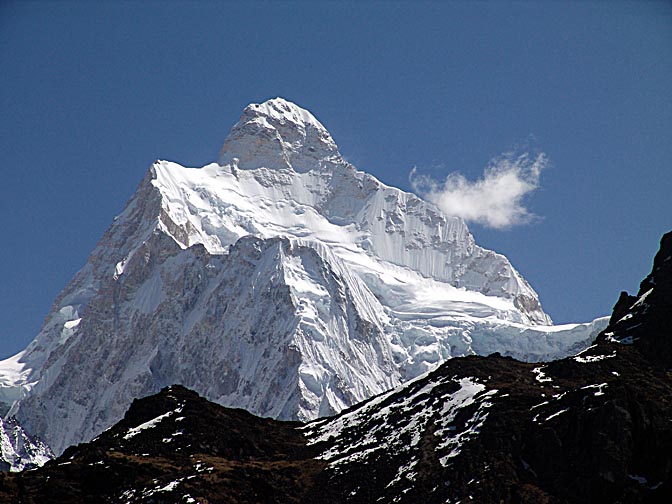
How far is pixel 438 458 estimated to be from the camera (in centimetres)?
17250

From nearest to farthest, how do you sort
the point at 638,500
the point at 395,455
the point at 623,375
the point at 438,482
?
Answer: the point at 638,500 < the point at 438,482 < the point at 395,455 < the point at 623,375

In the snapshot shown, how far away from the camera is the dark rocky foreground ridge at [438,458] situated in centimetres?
16088

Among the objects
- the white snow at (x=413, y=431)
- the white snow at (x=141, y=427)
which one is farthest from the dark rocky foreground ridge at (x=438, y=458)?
the white snow at (x=141, y=427)

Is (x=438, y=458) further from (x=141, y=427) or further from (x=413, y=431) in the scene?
(x=141, y=427)

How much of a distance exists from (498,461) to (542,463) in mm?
5792

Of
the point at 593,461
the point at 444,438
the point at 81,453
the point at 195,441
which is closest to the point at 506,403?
the point at 444,438

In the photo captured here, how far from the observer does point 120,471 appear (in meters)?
170

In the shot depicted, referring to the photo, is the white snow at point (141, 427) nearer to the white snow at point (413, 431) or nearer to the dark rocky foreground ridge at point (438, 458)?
the dark rocky foreground ridge at point (438, 458)

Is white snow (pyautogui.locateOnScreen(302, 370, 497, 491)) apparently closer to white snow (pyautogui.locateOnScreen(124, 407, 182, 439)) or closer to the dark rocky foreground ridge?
the dark rocky foreground ridge

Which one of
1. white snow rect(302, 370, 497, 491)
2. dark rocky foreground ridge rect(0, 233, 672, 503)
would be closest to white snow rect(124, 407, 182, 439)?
dark rocky foreground ridge rect(0, 233, 672, 503)

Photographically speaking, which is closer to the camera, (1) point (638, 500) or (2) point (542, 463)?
(1) point (638, 500)

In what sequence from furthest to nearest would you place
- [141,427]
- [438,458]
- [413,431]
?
[141,427] → [413,431] → [438,458]

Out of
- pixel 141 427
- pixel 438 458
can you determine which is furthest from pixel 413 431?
pixel 141 427

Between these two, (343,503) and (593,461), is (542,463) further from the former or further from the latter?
(343,503)
